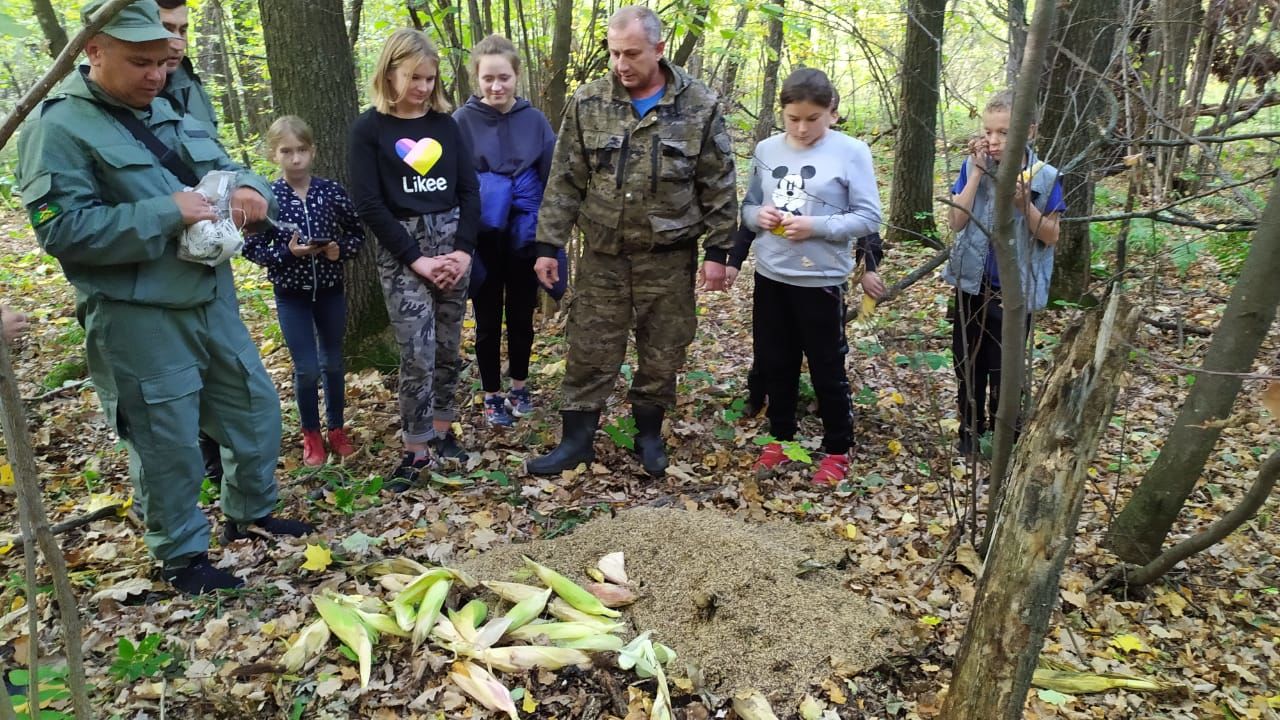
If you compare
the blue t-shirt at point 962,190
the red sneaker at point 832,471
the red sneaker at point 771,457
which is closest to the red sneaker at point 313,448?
the red sneaker at point 771,457

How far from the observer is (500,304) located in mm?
4371

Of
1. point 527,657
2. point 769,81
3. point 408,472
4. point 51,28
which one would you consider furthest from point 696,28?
point 769,81

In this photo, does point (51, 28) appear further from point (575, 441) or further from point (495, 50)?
point (575, 441)

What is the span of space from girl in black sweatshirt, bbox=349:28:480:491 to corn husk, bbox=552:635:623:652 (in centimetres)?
157

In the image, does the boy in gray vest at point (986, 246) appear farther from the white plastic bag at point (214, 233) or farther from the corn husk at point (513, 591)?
the white plastic bag at point (214, 233)

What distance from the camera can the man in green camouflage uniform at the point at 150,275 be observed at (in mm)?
2400

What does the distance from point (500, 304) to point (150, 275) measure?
1983 mm

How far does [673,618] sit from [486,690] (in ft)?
2.30

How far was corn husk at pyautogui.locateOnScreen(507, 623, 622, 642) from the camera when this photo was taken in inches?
99.9

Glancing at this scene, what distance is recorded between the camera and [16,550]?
10.5ft

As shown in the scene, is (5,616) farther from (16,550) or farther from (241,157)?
(241,157)

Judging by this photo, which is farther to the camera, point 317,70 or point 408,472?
point 317,70

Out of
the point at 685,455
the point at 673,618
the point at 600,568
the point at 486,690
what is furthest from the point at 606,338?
the point at 486,690

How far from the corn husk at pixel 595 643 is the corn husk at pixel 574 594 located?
0.14 metres
